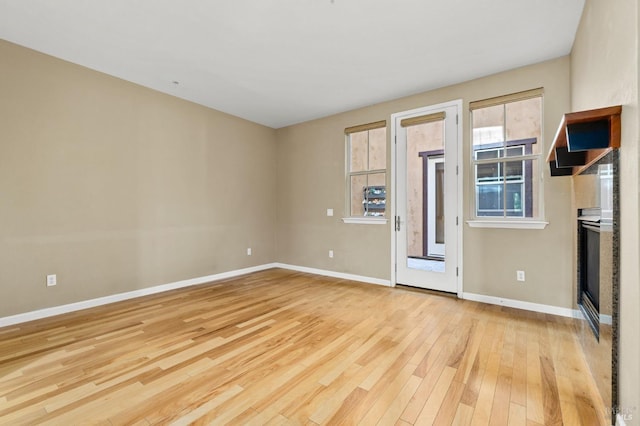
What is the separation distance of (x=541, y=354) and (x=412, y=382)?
1.20 m

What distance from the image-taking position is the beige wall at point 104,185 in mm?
2939

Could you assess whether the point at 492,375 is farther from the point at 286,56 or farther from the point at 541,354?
the point at 286,56

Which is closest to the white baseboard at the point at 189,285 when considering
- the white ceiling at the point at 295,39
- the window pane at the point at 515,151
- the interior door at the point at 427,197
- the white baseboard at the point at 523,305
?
the white baseboard at the point at 523,305

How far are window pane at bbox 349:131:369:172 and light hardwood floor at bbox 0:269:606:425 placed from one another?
92.0 inches

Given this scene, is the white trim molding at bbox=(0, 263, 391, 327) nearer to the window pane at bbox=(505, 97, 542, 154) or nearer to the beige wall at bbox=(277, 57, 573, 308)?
the beige wall at bbox=(277, 57, 573, 308)

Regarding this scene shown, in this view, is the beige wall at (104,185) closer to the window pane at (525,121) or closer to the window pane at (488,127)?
the window pane at (488,127)

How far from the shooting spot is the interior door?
12.6 feet

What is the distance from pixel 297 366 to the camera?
2.13 metres

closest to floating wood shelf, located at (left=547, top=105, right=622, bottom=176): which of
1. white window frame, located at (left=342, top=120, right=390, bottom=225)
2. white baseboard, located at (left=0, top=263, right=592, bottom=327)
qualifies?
white baseboard, located at (left=0, top=263, right=592, bottom=327)

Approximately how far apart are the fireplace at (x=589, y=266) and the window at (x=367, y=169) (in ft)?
7.88

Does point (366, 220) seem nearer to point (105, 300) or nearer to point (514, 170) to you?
point (514, 170)

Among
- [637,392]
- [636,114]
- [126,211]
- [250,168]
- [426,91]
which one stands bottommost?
[637,392]

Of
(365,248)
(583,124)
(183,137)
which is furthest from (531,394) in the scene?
(183,137)

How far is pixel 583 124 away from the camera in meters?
1.49
